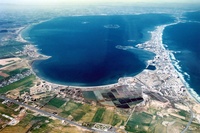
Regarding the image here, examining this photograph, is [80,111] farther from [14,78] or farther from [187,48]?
[187,48]

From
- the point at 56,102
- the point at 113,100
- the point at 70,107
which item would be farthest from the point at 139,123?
the point at 56,102

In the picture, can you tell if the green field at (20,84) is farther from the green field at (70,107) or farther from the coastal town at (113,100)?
the green field at (70,107)

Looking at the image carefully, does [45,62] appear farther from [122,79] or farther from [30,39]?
[30,39]

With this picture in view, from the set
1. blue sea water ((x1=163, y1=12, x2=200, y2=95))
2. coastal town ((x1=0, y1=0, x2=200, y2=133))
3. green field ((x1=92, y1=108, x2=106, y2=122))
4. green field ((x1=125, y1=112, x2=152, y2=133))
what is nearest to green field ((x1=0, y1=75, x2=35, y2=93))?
coastal town ((x1=0, y1=0, x2=200, y2=133))

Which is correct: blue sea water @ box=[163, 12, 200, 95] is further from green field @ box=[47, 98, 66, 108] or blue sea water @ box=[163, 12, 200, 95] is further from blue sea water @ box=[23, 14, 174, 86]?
green field @ box=[47, 98, 66, 108]

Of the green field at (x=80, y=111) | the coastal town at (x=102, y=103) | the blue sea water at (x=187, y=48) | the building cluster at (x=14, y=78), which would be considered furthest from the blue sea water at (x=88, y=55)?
the green field at (x=80, y=111)

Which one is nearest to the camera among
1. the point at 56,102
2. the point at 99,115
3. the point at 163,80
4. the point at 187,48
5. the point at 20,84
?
the point at 99,115
